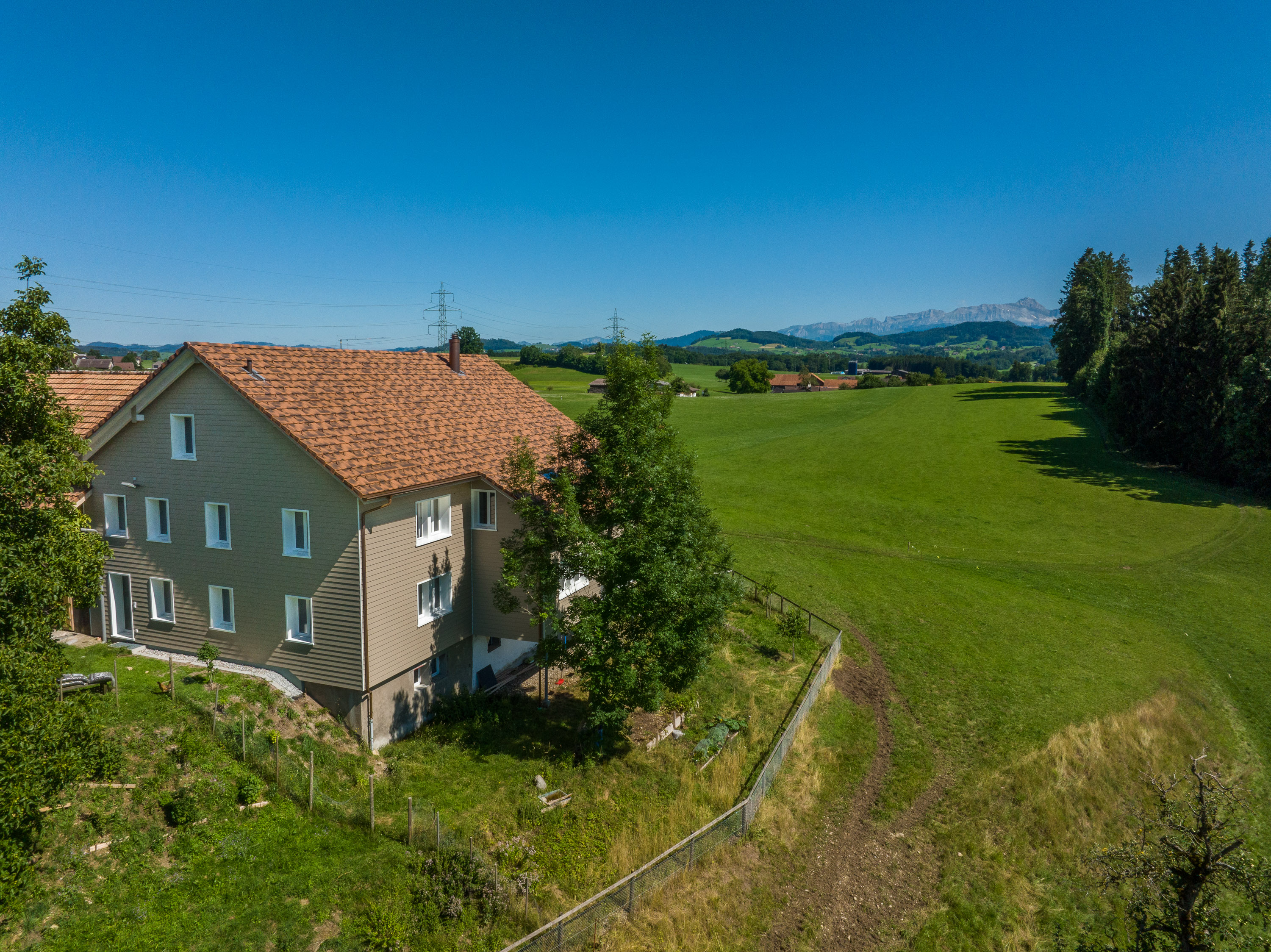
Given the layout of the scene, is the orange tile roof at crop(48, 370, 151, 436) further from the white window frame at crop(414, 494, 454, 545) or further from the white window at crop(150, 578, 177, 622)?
the white window frame at crop(414, 494, 454, 545)

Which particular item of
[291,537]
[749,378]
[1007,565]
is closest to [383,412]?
[291,537]

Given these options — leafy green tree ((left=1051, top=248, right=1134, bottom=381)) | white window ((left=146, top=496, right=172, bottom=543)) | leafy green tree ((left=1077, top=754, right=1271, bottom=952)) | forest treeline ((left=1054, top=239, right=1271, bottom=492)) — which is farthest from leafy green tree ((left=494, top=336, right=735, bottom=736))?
leafy green tree ((left=1051, top=248, right=1134, bottom=381))

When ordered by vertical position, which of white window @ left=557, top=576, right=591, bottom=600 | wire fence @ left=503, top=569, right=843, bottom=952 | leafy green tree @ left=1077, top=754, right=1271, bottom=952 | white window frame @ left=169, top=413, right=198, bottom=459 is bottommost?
wire fence @ left=503, top=569, right=843, bottom=952

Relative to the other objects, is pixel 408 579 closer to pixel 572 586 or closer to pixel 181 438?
pixel 572 586

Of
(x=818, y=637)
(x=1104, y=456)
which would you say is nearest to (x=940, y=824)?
(x=818, y=637)

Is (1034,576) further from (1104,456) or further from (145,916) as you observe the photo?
(145,916)

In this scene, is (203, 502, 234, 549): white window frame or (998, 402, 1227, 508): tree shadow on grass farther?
(998, 402, 1227, 508): tree shadow on grass

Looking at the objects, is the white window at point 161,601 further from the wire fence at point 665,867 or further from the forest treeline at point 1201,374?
the forest treeline at point 1201,374
